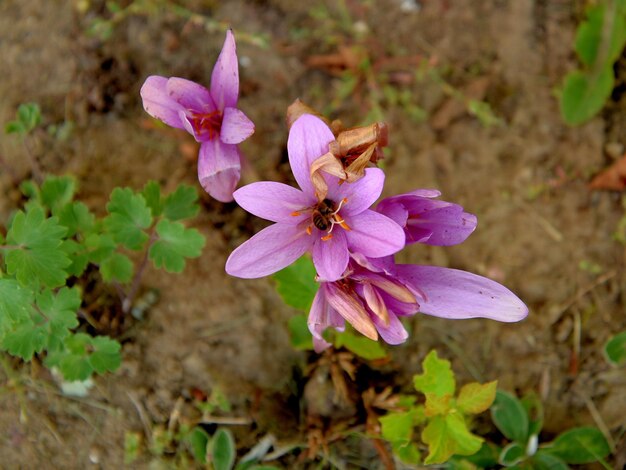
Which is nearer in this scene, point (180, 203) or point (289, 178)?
point (180, 203)

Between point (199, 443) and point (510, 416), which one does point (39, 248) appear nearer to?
point (199, 443)

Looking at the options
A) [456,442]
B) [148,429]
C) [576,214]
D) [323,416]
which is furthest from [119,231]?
[576,214]

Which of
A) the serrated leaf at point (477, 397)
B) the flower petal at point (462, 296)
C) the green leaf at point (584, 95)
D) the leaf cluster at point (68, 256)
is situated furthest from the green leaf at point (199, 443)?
the green leaf at point (584, 95)

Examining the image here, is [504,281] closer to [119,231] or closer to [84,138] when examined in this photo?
[119,231]

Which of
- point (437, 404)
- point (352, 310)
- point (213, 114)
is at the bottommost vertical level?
point (437, 404)

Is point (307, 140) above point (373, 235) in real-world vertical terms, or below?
above

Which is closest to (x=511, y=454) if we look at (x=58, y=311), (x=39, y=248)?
(x=58, y=311)

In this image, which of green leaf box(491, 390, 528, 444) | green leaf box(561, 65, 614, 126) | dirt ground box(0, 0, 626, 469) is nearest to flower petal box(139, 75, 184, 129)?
dirt ground box(0, 0, 626, 469)

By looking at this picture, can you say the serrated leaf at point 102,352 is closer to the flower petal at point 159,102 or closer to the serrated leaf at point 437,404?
the flower petal at point 159,102
